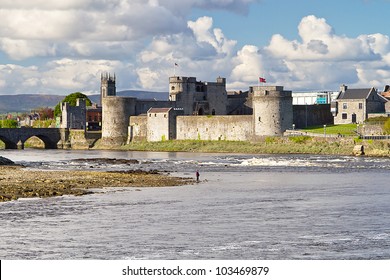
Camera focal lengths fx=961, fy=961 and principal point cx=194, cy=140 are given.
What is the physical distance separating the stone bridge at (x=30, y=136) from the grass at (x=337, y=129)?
2865 cm

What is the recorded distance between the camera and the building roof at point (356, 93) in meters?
89.6

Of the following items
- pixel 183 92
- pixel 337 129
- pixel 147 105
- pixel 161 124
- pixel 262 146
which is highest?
pixel 183 92

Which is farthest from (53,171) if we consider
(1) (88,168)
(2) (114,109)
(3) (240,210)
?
(2) (114,109)

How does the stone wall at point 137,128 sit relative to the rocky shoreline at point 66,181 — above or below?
above

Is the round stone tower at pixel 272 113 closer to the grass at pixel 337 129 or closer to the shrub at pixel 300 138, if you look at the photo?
the grass at pixel 337 129

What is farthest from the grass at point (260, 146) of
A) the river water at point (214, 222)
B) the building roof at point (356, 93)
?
the river water at point (214, 222)

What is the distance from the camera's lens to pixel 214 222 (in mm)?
30844

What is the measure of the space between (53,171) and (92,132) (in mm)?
48974

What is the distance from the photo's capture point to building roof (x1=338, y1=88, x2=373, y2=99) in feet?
294

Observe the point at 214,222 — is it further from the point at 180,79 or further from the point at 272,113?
the point at 180,79

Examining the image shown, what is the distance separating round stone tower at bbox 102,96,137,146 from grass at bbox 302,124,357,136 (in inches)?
757

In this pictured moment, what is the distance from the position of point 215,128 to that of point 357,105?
13.5 meters

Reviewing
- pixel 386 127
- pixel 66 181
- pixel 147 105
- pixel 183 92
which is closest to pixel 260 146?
pixel 386 127

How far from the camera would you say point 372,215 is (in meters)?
31.9
